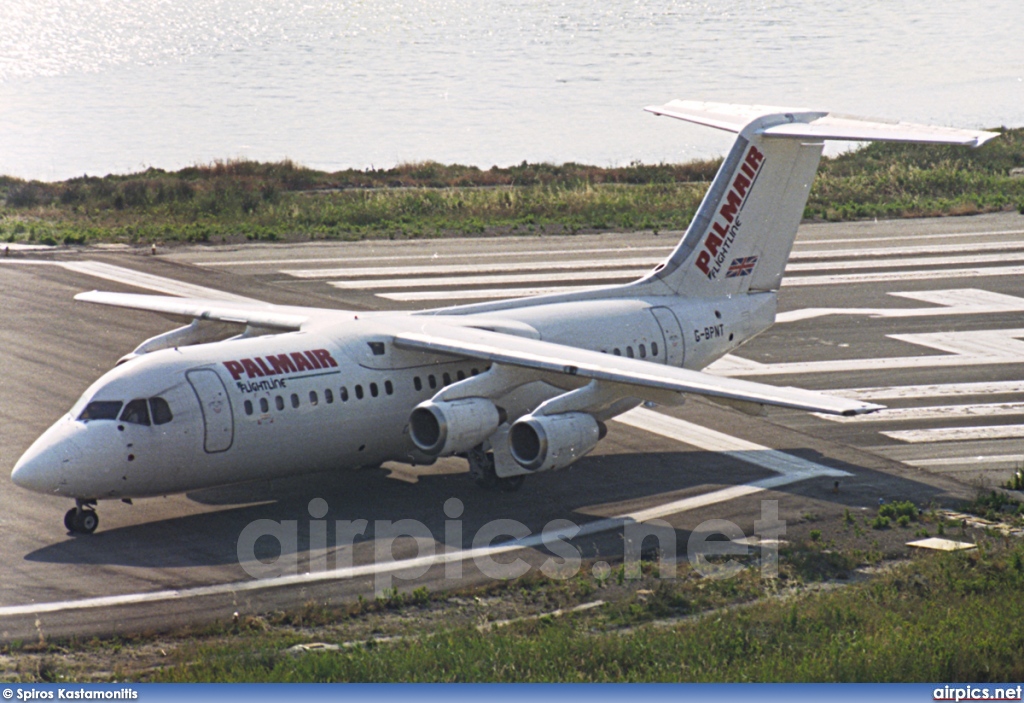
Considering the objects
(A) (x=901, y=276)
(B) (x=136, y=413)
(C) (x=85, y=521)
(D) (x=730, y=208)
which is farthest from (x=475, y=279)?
(C) (x=85, y=521)

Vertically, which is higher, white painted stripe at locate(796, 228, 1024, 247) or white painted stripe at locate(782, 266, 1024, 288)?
white painted stripe at locate(796, 228, 1024, 247)

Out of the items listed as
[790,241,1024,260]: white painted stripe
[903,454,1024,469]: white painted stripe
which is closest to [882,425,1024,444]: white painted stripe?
[903,454,1024,469]: white painted stripe

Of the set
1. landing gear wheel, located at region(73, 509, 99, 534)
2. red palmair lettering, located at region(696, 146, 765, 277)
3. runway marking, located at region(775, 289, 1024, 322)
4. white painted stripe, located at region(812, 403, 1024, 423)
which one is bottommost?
white painted stripe, located at region(812, 403, 1024, 423)

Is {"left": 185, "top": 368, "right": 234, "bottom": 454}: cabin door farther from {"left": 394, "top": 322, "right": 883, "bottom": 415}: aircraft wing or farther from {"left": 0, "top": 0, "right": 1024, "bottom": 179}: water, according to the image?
{"left": 0, "top": 0, "right": 1024, "bottom": 179}: water

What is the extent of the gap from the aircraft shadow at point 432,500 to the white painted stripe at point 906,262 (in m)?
19.2

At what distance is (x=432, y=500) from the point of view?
74.1ft

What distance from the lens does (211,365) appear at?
2106 cm

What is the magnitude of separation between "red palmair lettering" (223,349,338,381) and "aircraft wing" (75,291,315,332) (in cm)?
213

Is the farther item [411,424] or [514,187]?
[514,187]

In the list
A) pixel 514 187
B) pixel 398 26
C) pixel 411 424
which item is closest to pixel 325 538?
pixel 411 424

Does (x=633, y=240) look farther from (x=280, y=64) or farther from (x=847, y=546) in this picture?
(x=280, y=64)

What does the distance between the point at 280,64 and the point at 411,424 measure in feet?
339

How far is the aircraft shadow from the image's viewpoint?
1991 centimetres

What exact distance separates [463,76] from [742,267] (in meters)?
86.9
